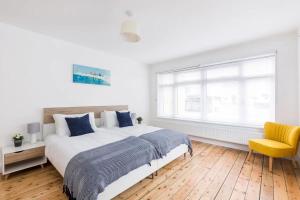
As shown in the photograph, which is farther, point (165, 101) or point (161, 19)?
point (165, 101)

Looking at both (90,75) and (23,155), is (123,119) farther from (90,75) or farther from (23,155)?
(23,155)

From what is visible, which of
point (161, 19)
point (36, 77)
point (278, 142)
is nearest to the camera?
point (161, 19)

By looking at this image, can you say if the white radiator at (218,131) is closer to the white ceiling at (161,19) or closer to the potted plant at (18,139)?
the white ceiling at (161,19)

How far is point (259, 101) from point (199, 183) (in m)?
2.25

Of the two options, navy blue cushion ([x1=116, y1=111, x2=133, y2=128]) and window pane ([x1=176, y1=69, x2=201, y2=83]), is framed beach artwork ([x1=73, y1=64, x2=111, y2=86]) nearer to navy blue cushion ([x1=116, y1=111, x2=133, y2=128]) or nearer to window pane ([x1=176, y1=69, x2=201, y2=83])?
navy blue cushion ([x1=116, y1=111, x2=133, y2=128])

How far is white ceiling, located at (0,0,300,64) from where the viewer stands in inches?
73.8

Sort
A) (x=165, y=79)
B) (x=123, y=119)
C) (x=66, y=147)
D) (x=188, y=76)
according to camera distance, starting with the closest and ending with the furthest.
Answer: (x=66, y=147) < (x=123, y=119) < (x=188, y=76) < (x=165, y=79)

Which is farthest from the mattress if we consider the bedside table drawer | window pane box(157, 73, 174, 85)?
window pane box(157, 73, 174, 85)

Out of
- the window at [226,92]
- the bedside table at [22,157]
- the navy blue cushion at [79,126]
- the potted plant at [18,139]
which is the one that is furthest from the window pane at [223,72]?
the potted plant at [18,139]

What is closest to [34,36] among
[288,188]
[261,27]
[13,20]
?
[13,20]

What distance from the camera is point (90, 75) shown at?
3486 millimetres

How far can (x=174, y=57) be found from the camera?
4.32 meters

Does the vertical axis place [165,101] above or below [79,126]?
above

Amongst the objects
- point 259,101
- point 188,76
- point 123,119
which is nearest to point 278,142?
point 259,101
